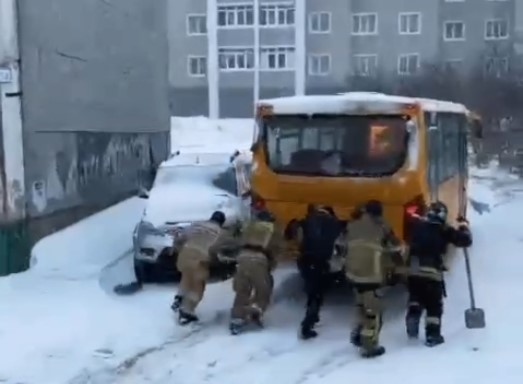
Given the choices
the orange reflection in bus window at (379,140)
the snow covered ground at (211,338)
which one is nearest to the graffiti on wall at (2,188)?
the snow covered ground at (211,338)

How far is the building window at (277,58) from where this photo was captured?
186 feet

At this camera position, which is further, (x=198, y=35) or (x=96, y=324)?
(x=198, y=35)

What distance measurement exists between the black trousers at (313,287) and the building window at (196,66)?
162 ft

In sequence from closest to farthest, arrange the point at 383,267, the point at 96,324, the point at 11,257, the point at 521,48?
the point at 383,267, the point at 96,324, the point at 11,257, the point at 521,48

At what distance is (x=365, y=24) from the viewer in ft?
186

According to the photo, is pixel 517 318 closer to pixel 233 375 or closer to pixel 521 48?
pixel 233 375

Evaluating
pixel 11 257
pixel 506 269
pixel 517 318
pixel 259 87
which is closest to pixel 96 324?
pixel 11 257

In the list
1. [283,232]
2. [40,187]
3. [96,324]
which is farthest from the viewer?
[40,187]

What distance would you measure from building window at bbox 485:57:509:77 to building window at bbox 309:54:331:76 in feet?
32.2

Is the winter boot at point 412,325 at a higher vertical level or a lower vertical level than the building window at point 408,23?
lower

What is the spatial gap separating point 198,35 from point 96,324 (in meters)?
49.8

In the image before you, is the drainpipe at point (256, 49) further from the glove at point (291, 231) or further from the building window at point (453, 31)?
the glove at point (291, 231)

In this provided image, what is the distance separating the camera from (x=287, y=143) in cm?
1120

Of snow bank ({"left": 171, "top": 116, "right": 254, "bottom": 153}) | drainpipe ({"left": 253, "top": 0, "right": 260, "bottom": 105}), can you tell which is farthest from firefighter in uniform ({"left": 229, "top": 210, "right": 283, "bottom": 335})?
drainpipe ({"left": 253, "top": 0, "right": 260, "bottom": 105})
